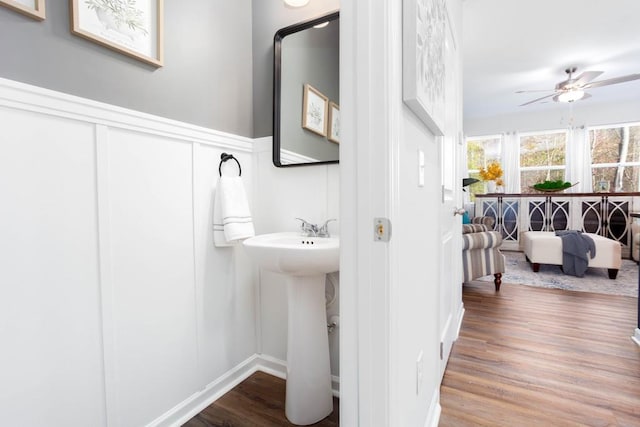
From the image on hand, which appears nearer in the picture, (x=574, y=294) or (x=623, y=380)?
(x=623, y=380)

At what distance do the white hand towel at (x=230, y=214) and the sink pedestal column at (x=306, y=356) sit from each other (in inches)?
13.6

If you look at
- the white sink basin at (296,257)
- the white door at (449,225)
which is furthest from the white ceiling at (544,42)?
the white sink basin at (296,257)

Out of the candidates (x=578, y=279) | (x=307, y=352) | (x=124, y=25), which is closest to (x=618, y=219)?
(x=578, y=279)

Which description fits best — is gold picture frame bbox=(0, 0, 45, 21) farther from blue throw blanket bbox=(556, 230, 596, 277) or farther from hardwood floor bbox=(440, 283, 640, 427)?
blue throw blanket bbox=(556, 230, 596, 277)

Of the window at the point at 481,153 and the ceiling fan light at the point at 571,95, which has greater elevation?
the ceiling fan light at the point at 571,95

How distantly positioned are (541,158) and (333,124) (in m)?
5.84

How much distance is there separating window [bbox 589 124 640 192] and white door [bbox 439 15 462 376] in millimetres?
4875

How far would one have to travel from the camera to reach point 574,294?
10.1 ft

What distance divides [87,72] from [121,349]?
100cm

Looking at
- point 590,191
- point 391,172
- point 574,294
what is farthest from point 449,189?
point 590,191

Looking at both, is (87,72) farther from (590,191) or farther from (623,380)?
(590,191)

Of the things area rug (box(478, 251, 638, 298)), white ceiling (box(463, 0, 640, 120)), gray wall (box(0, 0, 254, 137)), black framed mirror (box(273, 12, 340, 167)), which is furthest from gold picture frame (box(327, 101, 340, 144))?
area rug (box(478, 251, 638, 298))

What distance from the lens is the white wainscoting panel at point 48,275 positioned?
0.92 m

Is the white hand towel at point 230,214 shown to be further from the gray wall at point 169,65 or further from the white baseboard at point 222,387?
the white baseboard at point 222,387
